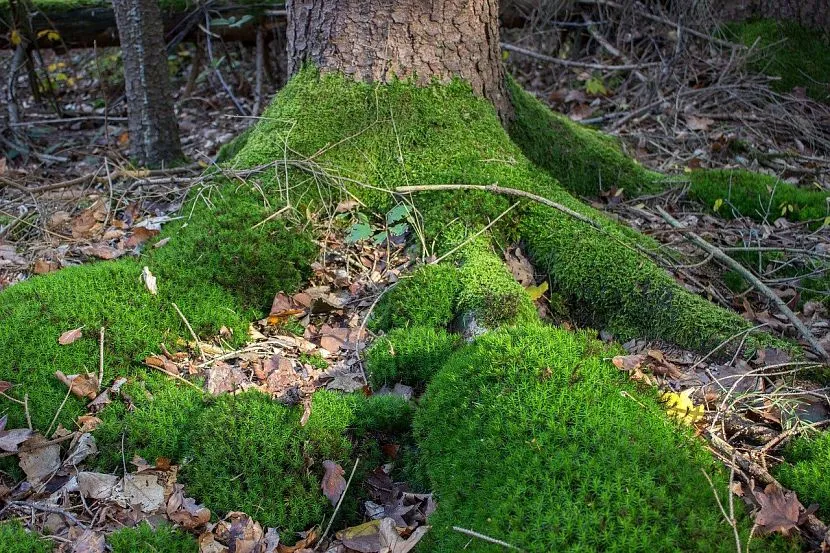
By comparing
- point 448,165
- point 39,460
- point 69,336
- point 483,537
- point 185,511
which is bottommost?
point 185,511

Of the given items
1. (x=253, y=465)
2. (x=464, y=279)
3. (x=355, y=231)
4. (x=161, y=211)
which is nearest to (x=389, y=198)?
(x=355, y=231)

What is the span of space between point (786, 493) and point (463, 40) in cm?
318

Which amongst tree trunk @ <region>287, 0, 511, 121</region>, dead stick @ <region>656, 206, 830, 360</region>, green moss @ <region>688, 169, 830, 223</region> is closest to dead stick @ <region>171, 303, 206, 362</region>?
tree trunk @ <region>287, 0, 511, 121</region>

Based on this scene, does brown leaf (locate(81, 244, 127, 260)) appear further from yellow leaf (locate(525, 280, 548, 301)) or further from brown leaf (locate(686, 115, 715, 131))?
brown leaf (locate(686, 115, 715, 131))

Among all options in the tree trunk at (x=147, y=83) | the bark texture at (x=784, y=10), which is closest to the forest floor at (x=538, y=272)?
the bark texture at (x=784, y=10)

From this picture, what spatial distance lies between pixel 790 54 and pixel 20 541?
303 inches

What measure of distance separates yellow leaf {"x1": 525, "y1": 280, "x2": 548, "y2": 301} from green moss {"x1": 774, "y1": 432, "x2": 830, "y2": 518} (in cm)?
145

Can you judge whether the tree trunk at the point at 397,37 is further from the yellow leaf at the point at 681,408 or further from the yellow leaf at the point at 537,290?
the yellow leaf at the point at 681,408

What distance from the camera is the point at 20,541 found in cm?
251

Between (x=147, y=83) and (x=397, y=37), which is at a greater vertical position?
(x=397, y=37)

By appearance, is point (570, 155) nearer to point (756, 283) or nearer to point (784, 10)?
point (756, 283)

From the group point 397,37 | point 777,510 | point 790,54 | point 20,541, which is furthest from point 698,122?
point 20,541

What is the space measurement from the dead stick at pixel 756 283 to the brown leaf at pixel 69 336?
139 inches

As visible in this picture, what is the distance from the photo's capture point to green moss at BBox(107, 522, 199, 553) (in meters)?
2.53
